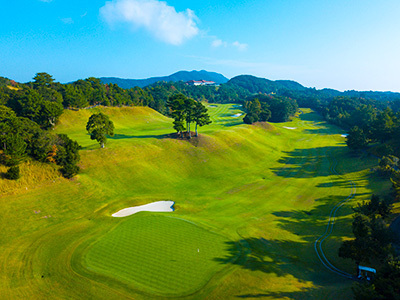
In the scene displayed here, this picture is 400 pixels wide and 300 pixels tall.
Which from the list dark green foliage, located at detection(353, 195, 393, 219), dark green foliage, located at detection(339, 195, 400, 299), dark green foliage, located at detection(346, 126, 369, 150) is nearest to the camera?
dark green foliage, located at detection(339, 195, 400, 299)

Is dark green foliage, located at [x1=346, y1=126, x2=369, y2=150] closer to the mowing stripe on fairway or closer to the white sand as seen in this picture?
the mowing stripe on fairway

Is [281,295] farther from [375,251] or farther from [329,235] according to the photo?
[329,235]

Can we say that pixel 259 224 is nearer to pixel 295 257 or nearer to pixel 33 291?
pixel 295 257

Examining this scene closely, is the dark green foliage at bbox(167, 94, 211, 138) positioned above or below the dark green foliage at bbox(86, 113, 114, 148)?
above

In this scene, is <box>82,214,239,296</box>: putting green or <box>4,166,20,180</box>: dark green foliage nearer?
<box>82,214,239,296</box>: putting green

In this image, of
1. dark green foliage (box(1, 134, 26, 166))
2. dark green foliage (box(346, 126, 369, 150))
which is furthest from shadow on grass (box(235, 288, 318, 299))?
dark green foliage (box(346, 126, 369, 150))

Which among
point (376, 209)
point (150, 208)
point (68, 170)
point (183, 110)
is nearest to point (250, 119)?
point (183, 110)

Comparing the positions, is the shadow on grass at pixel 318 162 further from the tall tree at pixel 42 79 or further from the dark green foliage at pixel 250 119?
the tall tree at pixel 42 79

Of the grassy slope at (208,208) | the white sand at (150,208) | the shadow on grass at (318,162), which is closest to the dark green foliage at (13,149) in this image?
the grassy slope at (208,208)
